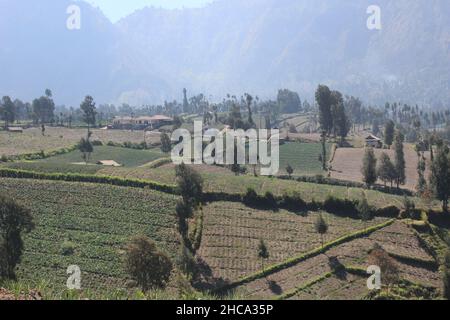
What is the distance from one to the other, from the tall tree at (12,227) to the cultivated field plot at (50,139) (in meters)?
42.0

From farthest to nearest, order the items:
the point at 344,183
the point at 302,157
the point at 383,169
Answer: the point at 302,157, the point at 383,169, the point at 344,183

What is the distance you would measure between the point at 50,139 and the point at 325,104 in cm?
5819

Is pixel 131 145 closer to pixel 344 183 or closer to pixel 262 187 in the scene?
pixel 262 187

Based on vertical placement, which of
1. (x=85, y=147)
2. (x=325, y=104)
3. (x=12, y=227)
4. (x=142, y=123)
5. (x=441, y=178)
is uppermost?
(x=325, y=104)

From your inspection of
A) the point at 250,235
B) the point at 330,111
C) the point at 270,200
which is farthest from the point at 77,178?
the point at 330,111

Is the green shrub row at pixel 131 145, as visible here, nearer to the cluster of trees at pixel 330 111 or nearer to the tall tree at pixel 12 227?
the cluster of trees at pixel 330 111

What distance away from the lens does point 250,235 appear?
4766 centimetres

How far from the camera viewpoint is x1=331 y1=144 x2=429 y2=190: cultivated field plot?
7538 centimetres

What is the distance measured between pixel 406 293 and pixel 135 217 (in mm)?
26085

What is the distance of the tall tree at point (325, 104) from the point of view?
10656 cm

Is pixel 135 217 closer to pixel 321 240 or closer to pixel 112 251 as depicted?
pixel 112 251

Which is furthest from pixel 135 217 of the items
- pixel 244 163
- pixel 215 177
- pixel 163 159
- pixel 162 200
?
pixel 244 163

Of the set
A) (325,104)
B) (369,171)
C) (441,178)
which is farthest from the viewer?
(325,104)

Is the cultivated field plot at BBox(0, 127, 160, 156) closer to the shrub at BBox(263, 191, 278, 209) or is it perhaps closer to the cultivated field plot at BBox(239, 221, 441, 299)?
the shrub at BBox(263, 191, 278, 209)
